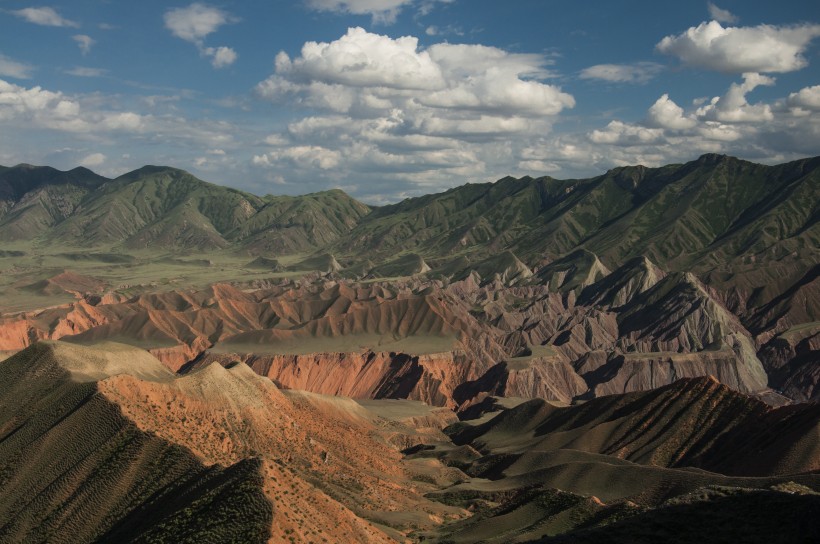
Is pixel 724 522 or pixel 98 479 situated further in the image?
pixel 98 479

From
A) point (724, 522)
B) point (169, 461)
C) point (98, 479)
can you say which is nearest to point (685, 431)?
point (724, 522)

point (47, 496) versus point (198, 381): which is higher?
point (198, 381)

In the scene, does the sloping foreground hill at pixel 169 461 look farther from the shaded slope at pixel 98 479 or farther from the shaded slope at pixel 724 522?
the shaded slope at pixel 724 522

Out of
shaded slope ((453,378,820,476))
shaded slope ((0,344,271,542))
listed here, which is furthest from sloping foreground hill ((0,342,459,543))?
shaded slope ((453,378,820,476))

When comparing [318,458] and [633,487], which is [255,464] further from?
[633,487]

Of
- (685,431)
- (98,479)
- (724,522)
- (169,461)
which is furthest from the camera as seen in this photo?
(685,431)

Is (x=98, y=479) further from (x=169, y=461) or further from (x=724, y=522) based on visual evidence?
(x=724, y=522)

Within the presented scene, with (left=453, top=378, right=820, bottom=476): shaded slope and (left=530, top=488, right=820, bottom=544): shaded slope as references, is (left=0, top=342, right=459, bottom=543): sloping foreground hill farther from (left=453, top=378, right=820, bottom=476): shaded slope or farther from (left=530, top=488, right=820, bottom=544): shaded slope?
(left=453, top=378, right=820, bottom=476): shaded slope

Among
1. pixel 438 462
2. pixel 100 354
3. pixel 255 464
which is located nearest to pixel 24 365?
pixel 100 354

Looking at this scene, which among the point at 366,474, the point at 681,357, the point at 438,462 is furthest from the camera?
the point at 681,357
